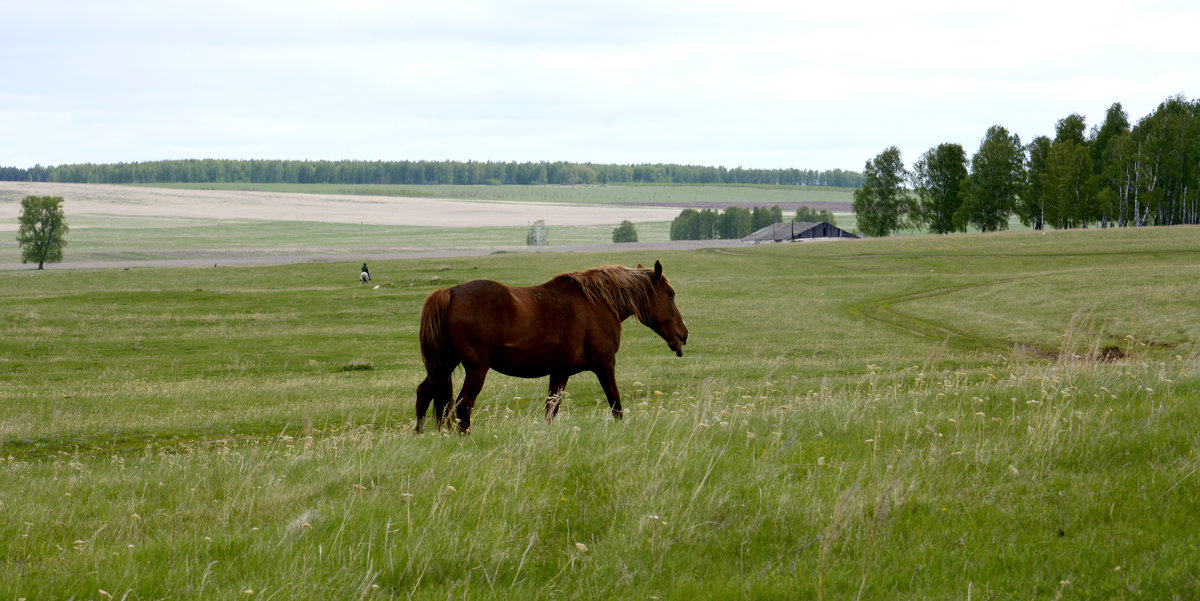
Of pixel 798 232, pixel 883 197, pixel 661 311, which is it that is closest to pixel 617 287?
pixel 661 311

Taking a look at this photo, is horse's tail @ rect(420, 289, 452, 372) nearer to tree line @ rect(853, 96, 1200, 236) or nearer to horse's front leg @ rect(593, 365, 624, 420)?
horse's front leg @ rect(593, 365, 624, 420)

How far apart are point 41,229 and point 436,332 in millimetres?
107335

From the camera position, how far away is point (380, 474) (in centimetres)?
728

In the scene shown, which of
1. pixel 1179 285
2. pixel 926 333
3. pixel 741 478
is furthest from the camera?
pixel 1179 285

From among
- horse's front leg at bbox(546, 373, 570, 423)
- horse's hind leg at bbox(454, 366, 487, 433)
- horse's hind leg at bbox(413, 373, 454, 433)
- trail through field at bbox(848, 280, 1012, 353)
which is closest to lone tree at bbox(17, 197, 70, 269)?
trail through field at bbox(848, 280, 1012, 353)

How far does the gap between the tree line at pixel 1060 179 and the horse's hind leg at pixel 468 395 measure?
104 meters

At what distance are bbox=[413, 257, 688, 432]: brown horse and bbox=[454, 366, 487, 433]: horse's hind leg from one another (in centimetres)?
1

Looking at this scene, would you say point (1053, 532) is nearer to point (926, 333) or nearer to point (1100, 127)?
point (926, 333)

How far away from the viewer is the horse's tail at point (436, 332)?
1071 centimetres

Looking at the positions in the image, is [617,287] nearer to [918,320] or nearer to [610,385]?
[610,385]

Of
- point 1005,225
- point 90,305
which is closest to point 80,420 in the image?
point 90,305

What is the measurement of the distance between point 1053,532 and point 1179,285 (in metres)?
45.6

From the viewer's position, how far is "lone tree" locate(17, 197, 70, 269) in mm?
100562

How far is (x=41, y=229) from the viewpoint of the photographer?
101688 mm
